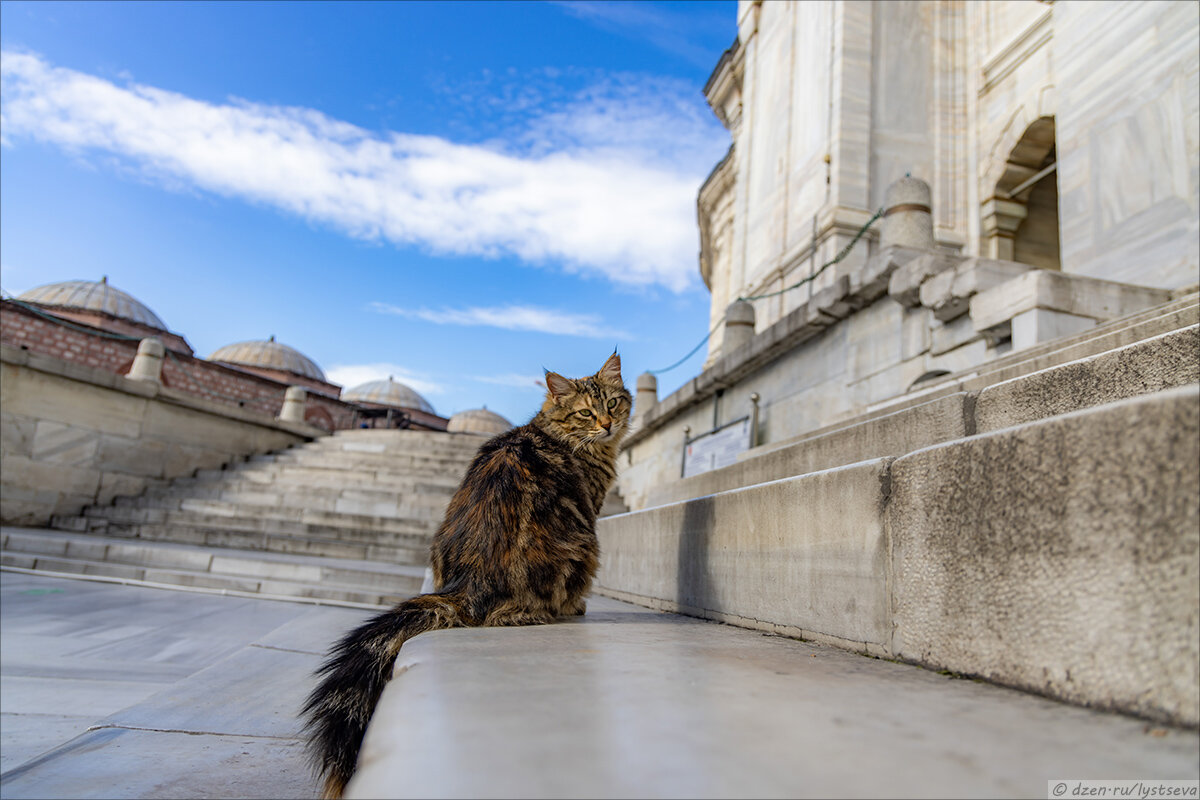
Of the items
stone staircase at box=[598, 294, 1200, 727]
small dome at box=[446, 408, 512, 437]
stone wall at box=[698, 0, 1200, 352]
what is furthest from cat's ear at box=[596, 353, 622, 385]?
small dome at box=[446, 408, 512, 437]

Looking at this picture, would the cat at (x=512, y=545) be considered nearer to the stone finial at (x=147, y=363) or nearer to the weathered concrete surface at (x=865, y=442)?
the weathered concrete surface at (x=865, y=442)

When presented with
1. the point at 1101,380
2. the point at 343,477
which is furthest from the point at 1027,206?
the point at 343,477

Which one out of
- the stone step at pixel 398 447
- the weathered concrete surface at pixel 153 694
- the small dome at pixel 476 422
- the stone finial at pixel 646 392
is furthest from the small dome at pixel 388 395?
the weathered concrete surface at pixel 153 694

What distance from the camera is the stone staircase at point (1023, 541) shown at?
1023 millimetres

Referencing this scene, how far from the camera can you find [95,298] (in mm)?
23078

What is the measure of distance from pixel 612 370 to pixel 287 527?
795 cm

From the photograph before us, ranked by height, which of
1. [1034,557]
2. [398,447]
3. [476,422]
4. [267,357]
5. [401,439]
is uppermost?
[267,357]

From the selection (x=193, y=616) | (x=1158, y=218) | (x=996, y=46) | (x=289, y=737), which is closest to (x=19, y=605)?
(x=193, y=616)

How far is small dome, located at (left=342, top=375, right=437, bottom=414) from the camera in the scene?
32.8 metres

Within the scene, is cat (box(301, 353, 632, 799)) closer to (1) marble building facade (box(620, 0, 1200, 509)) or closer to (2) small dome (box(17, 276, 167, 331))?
(1) marble building facade (box(620, 0, 1200, 509))

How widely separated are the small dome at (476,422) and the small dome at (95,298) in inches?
524

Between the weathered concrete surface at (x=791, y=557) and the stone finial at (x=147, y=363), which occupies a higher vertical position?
the stone finial at (x=147, y=363)

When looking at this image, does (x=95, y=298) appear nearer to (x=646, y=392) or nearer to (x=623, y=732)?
(x=646, y=392)

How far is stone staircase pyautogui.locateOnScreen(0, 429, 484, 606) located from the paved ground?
154 inches
